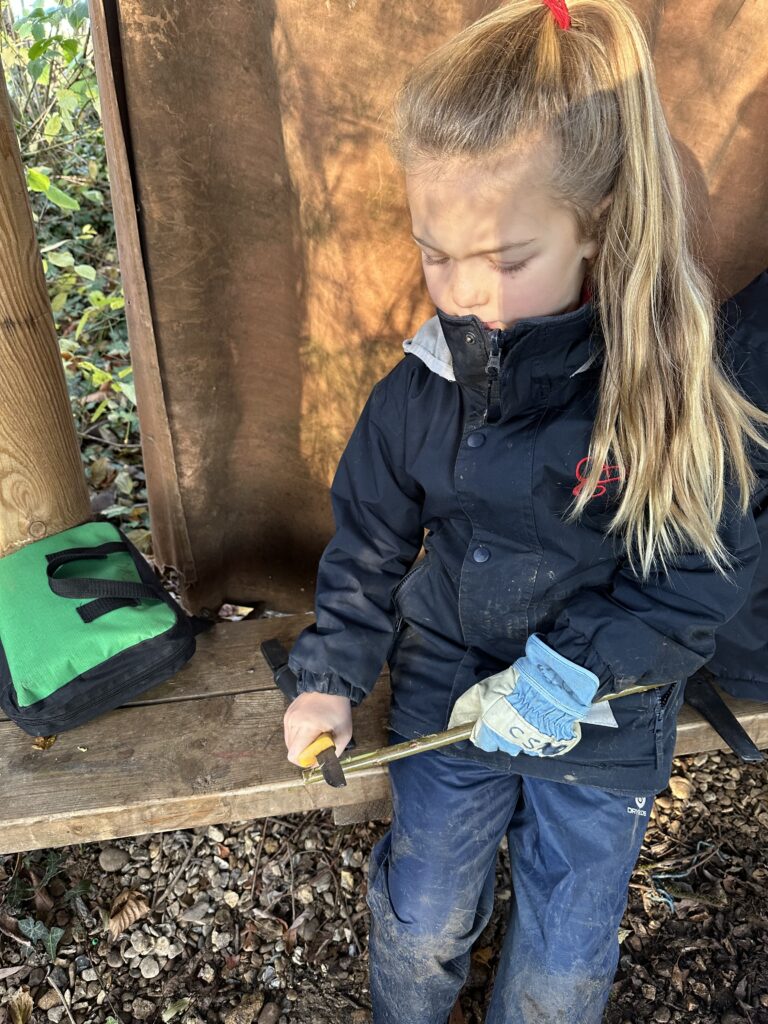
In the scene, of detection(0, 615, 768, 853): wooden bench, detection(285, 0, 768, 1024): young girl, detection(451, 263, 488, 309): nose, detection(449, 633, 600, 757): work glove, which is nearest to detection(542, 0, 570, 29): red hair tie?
detection(285, 0, 768, 1024): young girl

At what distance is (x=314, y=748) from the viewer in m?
1.67

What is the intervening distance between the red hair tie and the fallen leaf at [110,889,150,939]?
226cm

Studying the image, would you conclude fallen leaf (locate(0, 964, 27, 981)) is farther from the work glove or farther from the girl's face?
the girl's face

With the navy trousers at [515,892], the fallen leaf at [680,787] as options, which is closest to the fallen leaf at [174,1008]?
the navy trousers at [515,892]

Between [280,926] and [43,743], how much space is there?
0.81 m

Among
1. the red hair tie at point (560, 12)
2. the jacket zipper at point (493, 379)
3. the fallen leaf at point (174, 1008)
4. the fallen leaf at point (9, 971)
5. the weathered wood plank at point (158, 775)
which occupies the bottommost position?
the fallen leaf at point (174, 1008)

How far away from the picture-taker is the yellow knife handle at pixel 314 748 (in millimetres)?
1669

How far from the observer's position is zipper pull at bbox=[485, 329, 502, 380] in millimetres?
1467

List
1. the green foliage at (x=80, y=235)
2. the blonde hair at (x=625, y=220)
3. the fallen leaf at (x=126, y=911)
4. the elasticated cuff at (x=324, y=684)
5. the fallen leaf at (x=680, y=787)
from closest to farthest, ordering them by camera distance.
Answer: the blonde hair at (x=625, y=220) → the elasticated cuff at (x=324, y=684) → the fallen leaf at (x=126, y=911) → the fallen leaf at (x=680, y=787) → the green foliage at (x=80, y=235)

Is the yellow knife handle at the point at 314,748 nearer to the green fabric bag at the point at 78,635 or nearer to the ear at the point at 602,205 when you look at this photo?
the green fabric bag at the point at 78,635

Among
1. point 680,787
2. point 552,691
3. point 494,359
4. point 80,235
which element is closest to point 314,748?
point 552,691

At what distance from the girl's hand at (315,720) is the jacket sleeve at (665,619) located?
0.50 metres

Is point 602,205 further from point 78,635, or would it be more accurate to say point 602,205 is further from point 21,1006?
point 21,1006

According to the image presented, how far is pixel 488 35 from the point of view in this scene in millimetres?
1367
